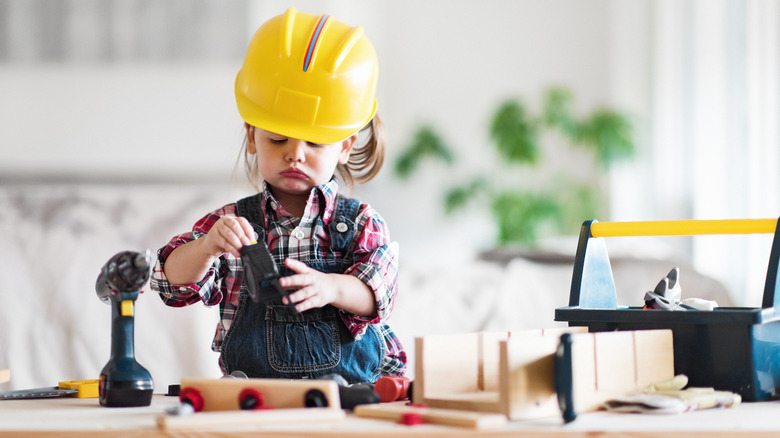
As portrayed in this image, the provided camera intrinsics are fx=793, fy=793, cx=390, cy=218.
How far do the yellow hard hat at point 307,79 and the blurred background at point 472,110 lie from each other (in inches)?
37.9

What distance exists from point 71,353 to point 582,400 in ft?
4.25

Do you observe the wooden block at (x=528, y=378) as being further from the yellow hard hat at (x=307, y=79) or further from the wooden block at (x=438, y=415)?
the yellow hard hat at (x=307, y=79)

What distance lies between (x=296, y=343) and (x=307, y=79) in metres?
0.31

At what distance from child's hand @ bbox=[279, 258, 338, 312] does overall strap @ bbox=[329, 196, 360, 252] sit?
163mm

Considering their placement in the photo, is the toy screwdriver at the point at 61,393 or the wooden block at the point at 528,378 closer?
the wooden block at the point at 528,378

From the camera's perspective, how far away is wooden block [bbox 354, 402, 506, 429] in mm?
560

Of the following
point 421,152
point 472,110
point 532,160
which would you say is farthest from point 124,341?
point 472,110

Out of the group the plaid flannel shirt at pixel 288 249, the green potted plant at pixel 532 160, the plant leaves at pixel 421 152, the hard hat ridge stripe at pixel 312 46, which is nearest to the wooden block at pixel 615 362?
the plaid flannel shirt at pixel 288 249

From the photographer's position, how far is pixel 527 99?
155 inches

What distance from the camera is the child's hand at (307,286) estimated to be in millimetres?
777

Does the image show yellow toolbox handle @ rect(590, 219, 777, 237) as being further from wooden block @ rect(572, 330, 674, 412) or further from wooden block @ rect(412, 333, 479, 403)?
wooden block @ rect(412, 333, 479, 403)

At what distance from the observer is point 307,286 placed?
31.5 inches

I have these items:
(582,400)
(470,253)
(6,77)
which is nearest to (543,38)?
(470,253)

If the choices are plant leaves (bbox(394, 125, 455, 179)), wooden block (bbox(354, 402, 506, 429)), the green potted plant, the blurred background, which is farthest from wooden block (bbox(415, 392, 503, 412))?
plant leaves (bbox(394, 125, 455, 179))
